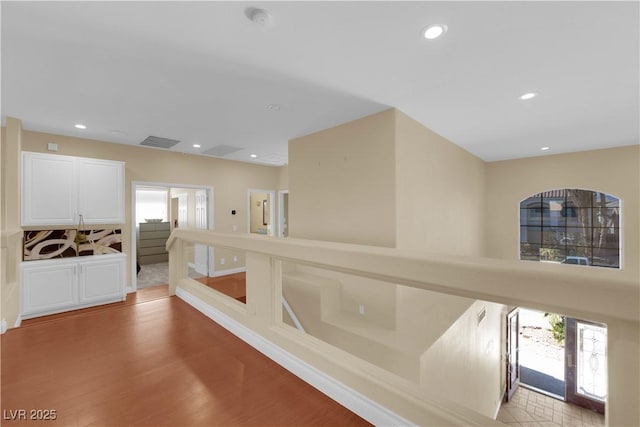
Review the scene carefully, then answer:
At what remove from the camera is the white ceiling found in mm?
1758

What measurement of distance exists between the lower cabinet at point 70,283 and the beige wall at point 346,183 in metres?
3.05

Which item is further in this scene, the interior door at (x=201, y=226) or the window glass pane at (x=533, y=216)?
the window glass pane at (x=533, y=216)

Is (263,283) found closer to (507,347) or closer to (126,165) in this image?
(126,165)

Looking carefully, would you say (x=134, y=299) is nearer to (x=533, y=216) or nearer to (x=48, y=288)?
(x=48, y=288)

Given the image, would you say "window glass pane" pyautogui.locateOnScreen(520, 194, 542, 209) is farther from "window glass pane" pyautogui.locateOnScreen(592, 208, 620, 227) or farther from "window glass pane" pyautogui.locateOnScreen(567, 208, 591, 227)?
"window glass pane" pyautogui.locateOnScreen(592, 208, 620, 227)

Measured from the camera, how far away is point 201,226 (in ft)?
21.0

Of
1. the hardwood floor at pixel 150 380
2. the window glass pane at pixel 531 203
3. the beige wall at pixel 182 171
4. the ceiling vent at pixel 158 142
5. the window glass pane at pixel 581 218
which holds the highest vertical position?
the ceiling vent at pixel 158 142

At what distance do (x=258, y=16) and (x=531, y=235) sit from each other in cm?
756

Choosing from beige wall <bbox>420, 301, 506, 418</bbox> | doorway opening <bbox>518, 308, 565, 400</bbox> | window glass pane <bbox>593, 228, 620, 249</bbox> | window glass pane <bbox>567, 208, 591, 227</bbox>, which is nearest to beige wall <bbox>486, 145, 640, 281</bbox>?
window glass pane <bbox>593, 228, 620, 249</bbox>

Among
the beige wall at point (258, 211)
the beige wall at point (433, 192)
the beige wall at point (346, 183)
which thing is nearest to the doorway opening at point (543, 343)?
the beige wall at point (433, 192)

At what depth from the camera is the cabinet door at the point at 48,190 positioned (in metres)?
3.69

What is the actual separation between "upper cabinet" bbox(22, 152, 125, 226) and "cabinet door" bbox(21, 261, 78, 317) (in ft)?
2.22

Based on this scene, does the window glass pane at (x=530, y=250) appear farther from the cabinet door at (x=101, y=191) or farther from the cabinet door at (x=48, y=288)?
the cabinet door at (x=48, y=288)

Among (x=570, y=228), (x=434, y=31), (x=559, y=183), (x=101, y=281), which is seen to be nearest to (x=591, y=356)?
(x=434, y=31)
